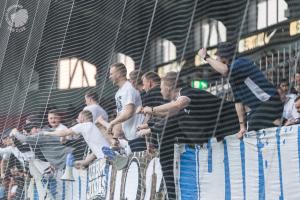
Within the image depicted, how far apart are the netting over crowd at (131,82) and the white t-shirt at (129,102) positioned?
1 cm

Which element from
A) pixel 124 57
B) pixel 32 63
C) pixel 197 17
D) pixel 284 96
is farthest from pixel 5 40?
pixel 284 96

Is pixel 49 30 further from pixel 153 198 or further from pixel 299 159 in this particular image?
pixel 299 159

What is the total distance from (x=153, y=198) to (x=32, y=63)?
4642 millimetres

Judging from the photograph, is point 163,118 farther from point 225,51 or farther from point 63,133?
point 63,133

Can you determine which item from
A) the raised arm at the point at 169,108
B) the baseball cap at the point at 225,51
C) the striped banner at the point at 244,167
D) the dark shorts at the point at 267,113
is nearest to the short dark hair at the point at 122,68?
the raised arm at the point at 169,108

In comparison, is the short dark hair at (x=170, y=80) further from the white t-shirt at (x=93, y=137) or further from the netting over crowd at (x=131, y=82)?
the white t-shirt at (x=93, y=137)

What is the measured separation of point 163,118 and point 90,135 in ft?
5.53

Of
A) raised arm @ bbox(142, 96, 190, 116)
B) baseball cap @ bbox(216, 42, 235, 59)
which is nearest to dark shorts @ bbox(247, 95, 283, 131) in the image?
baseball cap @ bbox(216, 42, 235, 59)

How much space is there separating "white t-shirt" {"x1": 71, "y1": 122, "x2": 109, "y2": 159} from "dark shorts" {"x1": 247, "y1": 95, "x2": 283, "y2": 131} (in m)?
2.47

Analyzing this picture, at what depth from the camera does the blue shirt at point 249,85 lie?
585 cm

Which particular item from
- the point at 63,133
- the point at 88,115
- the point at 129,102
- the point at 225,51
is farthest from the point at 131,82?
the point at 225,51

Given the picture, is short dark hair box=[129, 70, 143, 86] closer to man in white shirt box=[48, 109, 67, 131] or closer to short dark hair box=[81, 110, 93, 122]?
short dark hair box=[81, 110, 93, 122]

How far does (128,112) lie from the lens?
7.16 metres

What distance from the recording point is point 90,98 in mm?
8531
